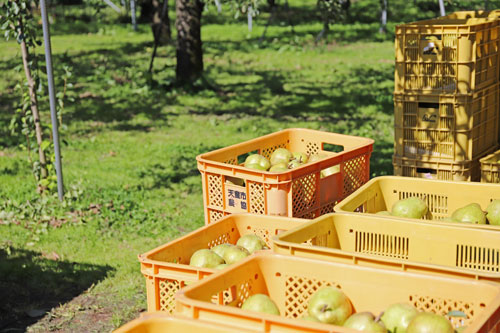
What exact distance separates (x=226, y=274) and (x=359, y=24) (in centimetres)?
2051

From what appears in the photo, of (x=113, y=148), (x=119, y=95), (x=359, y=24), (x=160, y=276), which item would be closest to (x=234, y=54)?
(x=119, y=95)

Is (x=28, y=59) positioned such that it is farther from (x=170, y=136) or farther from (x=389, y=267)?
(x=389, y=267)

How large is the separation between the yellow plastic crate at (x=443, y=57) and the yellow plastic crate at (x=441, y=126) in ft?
0.27

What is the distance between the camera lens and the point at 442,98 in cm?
605

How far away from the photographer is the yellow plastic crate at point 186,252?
3.66 meters

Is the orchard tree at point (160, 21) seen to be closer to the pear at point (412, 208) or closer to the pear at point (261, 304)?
the pear at point (412, 208)

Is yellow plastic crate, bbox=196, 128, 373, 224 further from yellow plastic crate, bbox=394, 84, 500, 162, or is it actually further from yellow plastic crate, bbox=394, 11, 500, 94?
yellow plastic crate, bbox=394, 11, 500, 94

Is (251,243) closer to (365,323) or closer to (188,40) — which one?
(365,323)

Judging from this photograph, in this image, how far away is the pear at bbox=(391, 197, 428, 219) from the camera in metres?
4.54

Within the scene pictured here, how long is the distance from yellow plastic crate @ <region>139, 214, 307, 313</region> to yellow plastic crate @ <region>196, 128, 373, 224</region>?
303 millimetres

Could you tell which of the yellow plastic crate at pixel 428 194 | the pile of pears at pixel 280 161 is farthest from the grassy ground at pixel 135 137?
the yellow plastic crate at pixel 428 194

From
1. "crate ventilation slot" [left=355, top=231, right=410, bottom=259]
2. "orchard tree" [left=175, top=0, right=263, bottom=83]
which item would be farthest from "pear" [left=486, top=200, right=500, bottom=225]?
"orchard tree" [left=175, top=0, right=263, bottom=83]

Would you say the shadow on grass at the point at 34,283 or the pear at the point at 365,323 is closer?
the pear at the point at 365,323

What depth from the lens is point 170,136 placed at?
35.9 feet
